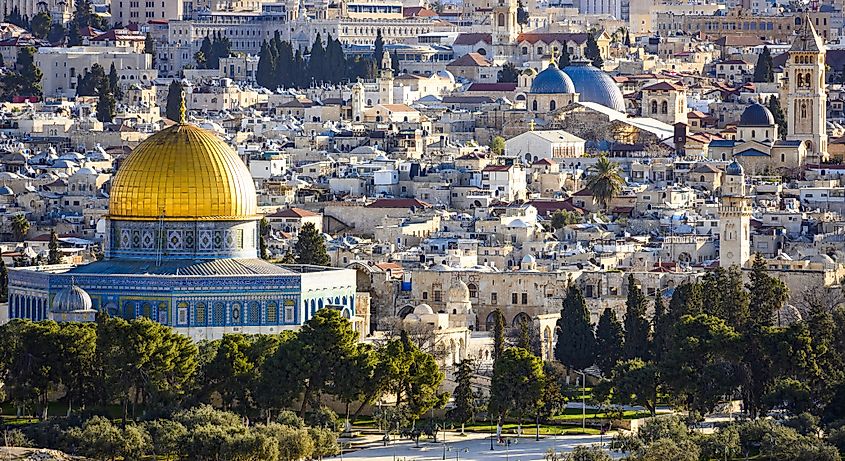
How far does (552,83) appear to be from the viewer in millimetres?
126062

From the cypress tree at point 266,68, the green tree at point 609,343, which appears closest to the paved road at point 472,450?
the green tree at point 609,343

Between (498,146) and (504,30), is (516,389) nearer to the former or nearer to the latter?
(498,146)

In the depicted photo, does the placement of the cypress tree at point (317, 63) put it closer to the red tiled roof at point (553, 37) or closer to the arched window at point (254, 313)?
the red tiled roof at point (553, 37)

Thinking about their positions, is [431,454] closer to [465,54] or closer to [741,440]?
[741,440]

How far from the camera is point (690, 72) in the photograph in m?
148

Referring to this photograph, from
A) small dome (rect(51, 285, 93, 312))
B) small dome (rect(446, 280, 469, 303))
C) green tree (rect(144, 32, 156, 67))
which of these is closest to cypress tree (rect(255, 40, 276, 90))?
green tree (rect(144, 32, 156, 67))

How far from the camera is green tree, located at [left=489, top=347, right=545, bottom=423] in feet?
211

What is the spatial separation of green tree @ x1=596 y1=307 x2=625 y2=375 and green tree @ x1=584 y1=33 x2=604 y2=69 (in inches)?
2723

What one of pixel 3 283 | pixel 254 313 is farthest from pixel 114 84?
pixel 254 313

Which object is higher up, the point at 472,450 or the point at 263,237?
the point at 263,237

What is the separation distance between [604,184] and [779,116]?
22490mm

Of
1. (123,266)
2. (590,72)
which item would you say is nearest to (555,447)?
(123,266)

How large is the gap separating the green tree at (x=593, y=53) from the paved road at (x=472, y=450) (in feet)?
258

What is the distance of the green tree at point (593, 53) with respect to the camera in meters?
142
